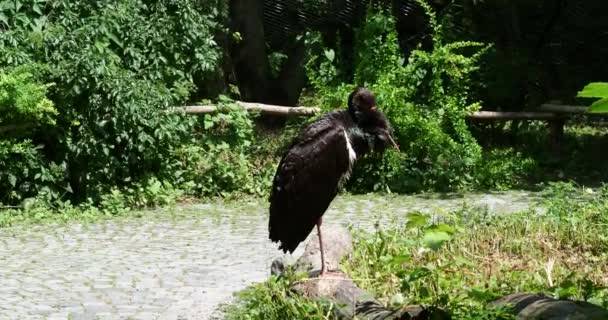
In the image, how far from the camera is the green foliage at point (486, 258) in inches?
205

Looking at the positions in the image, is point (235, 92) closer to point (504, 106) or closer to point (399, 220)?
point (504, 106)

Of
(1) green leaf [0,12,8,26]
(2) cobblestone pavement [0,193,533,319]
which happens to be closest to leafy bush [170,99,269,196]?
(2) cobblestone pavement [0,193,533,319]

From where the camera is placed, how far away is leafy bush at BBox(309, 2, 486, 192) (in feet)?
40.6

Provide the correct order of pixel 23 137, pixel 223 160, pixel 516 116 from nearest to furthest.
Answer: pixel 23 137 < pixel 223 160 < pixel 516 116

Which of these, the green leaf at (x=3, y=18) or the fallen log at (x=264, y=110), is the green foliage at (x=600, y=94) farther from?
the fallen log at (x=264, y=110)

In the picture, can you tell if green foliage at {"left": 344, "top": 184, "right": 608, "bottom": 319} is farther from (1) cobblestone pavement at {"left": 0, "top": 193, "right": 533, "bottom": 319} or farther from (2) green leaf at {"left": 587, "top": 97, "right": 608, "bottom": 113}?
Result: (2) green leaf at {"left": 587, "top": 97, "right": 608, "bottom": 113}

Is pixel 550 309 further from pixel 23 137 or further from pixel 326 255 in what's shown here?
pixel 23 137

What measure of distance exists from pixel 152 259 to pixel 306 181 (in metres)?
2.58

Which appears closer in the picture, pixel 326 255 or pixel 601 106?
pixel 601 106

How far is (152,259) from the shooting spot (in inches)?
332

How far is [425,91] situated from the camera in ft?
43.9

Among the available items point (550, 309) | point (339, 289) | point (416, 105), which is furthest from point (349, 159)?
point (416, 105)

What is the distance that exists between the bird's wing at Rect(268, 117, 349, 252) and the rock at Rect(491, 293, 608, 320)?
1.90 metres

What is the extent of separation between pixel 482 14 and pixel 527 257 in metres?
9.70
